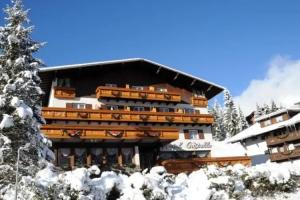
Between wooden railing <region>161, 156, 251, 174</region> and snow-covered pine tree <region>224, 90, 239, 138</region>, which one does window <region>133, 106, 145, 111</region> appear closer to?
wooden railing <region>161, 156, 251, 174</region>

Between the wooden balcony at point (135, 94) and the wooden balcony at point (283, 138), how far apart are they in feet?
53.1

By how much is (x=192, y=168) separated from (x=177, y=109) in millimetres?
11321

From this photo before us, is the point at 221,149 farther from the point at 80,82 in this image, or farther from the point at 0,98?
the point at 0,98

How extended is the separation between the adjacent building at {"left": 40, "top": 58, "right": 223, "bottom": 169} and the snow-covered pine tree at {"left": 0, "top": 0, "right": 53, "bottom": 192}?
31.9 feet

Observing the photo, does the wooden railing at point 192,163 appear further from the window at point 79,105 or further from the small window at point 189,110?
the window at point 79,105

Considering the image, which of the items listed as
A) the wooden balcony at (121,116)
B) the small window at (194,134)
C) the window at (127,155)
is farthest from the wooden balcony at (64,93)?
the small window at (194,134)

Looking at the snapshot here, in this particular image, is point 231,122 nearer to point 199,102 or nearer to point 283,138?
point 283,138

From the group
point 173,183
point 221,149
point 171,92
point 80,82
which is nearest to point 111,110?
point 80,82

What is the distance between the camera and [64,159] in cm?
2941

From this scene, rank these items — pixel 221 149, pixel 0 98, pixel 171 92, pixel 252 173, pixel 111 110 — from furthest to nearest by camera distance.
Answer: pixel 221 149, pixel 171 92, pixel 111 110, pixel 252 173, pixel 0 98

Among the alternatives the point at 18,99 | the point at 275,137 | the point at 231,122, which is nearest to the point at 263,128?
the point at 275,137

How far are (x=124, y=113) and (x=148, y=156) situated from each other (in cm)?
458

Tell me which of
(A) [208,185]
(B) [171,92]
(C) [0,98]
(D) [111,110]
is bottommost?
(A) [208,185]

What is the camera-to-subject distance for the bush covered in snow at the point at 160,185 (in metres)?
14.2
